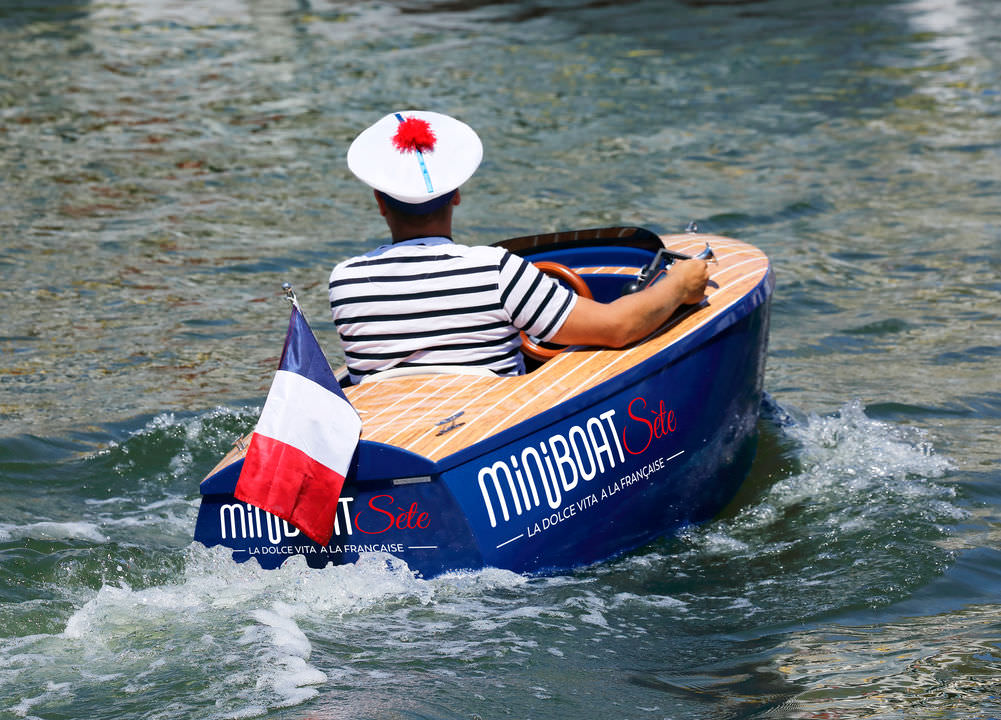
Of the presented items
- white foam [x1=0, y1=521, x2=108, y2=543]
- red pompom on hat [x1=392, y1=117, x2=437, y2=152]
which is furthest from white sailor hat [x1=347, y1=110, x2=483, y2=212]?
white foam [x1=0, y1=521, x2=108, y2=543]

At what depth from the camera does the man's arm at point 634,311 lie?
13.8 ft

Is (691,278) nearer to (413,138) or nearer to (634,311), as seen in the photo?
(634,311)

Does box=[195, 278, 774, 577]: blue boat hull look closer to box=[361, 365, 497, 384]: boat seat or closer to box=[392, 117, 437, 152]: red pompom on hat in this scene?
box=[361, 365, 497, 384]: boat seat

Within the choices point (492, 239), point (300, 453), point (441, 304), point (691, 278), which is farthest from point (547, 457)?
point (492, 239)

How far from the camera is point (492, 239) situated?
29.5ft

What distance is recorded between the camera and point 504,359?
13.8 ft

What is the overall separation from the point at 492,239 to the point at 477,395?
5.04 m

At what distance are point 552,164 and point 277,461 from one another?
25.1ft

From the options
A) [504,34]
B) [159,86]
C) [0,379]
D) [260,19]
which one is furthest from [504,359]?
[260,19]

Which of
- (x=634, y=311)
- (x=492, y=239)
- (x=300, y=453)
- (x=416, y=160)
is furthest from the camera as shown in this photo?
(x=492, y=239)

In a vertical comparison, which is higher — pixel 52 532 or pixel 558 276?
pixel 558 276

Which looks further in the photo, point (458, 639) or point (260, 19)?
point (260, 19)

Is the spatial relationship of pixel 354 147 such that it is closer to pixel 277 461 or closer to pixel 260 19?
pixel 277 461

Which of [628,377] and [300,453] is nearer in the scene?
[300,453]
